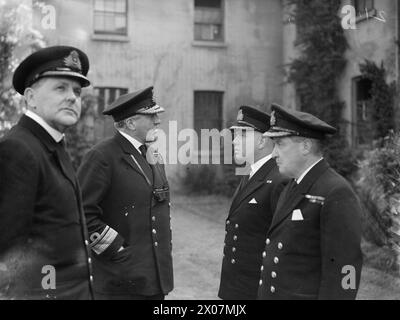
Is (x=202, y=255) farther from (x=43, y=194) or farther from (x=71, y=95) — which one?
(x=43, y=194)

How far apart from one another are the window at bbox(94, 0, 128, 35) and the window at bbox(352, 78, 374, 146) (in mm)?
6896

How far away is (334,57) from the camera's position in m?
15.0

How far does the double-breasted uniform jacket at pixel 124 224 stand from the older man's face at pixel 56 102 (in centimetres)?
111

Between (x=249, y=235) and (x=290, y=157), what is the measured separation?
976 millimetres

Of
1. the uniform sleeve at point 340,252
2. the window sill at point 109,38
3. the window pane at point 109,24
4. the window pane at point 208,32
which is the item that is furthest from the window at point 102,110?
the uniform sleeve at point 340,252

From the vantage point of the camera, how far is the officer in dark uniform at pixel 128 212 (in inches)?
160

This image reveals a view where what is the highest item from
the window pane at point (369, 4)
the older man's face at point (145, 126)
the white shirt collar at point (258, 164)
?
the window pane at point (369, 4)

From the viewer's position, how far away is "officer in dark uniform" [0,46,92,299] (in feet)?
8.64

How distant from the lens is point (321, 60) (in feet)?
49.8

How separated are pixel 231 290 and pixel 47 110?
83.7 inches

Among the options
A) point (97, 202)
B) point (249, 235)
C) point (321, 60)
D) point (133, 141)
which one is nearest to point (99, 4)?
point (321, 60)

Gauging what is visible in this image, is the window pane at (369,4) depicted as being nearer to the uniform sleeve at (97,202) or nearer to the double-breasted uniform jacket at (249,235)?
the double-breasted uniform jacket at (249,235)

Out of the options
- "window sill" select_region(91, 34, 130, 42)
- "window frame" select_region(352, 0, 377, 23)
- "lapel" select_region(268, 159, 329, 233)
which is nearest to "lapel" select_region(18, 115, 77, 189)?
"lapel" select_region(268, 159, 329, 233)

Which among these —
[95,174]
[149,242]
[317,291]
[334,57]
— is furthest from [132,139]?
[334,57]
